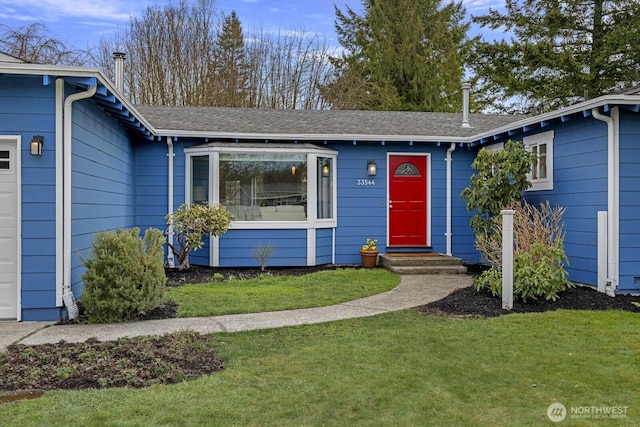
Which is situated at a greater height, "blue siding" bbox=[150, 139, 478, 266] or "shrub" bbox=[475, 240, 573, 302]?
"blue siding" bbox=[150, 139, 478, 266]

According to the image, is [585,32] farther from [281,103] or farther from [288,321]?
[288,321]

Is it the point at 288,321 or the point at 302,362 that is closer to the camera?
the point at 302,362

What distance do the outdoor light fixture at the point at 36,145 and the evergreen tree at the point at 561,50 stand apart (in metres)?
15.4

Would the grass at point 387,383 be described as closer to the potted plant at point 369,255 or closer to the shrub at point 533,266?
the shrub at point 533,266

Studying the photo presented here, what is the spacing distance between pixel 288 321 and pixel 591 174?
4.74 meters

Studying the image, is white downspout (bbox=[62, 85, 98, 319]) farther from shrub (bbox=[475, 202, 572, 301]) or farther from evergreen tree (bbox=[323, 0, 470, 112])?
evergreen tree (bbox=[323, 0, 470, 112])

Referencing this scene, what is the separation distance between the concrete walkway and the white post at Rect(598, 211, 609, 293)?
85.4 inches

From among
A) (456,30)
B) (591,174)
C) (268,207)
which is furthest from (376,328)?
(456,30)

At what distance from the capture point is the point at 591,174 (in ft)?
22.7

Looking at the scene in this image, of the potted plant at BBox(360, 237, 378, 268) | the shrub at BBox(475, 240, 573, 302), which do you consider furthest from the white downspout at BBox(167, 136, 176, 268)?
the shrub at BBox(475, 240, 573, 302)

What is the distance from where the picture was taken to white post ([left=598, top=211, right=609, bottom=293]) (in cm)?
654

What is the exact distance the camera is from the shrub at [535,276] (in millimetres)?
5949

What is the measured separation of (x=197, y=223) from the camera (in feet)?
27.2

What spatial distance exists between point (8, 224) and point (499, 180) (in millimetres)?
6722
